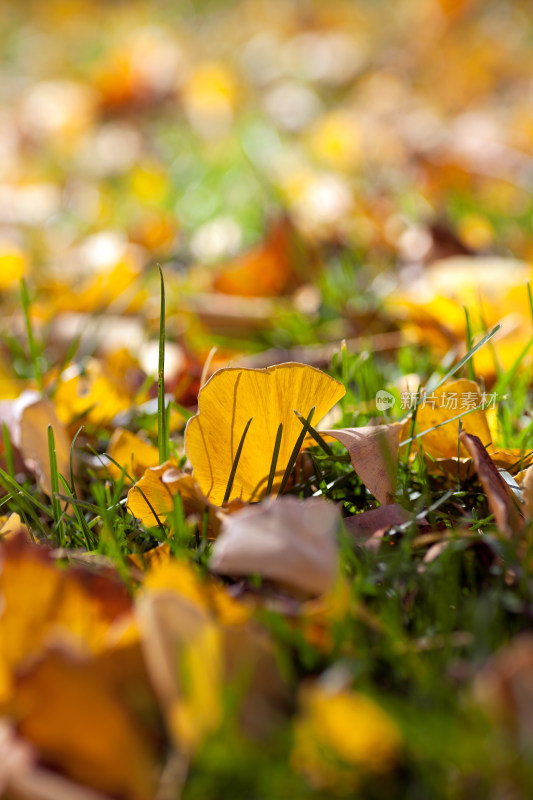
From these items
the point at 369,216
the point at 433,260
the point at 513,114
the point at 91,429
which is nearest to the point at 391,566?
the point at 91,429

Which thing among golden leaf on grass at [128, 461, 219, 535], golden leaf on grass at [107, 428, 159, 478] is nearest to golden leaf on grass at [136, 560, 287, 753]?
golden leaf on grass at [128, 461, 219, 535]

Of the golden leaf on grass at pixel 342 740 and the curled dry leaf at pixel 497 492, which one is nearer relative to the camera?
the golden leaf on grass at pixel 342 740

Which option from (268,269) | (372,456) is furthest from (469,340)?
(268,269)

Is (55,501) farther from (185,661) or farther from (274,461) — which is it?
(185,661)

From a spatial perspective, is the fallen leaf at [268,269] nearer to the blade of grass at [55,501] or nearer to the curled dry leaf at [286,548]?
the blade of grass at [55,501]

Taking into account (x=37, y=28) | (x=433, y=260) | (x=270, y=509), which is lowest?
(x=433, y=260)

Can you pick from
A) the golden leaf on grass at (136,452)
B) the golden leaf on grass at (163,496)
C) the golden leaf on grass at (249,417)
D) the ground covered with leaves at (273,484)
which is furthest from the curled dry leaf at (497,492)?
the golden leaf on grass at (136,452)

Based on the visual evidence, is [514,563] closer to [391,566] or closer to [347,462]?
[391,566]
